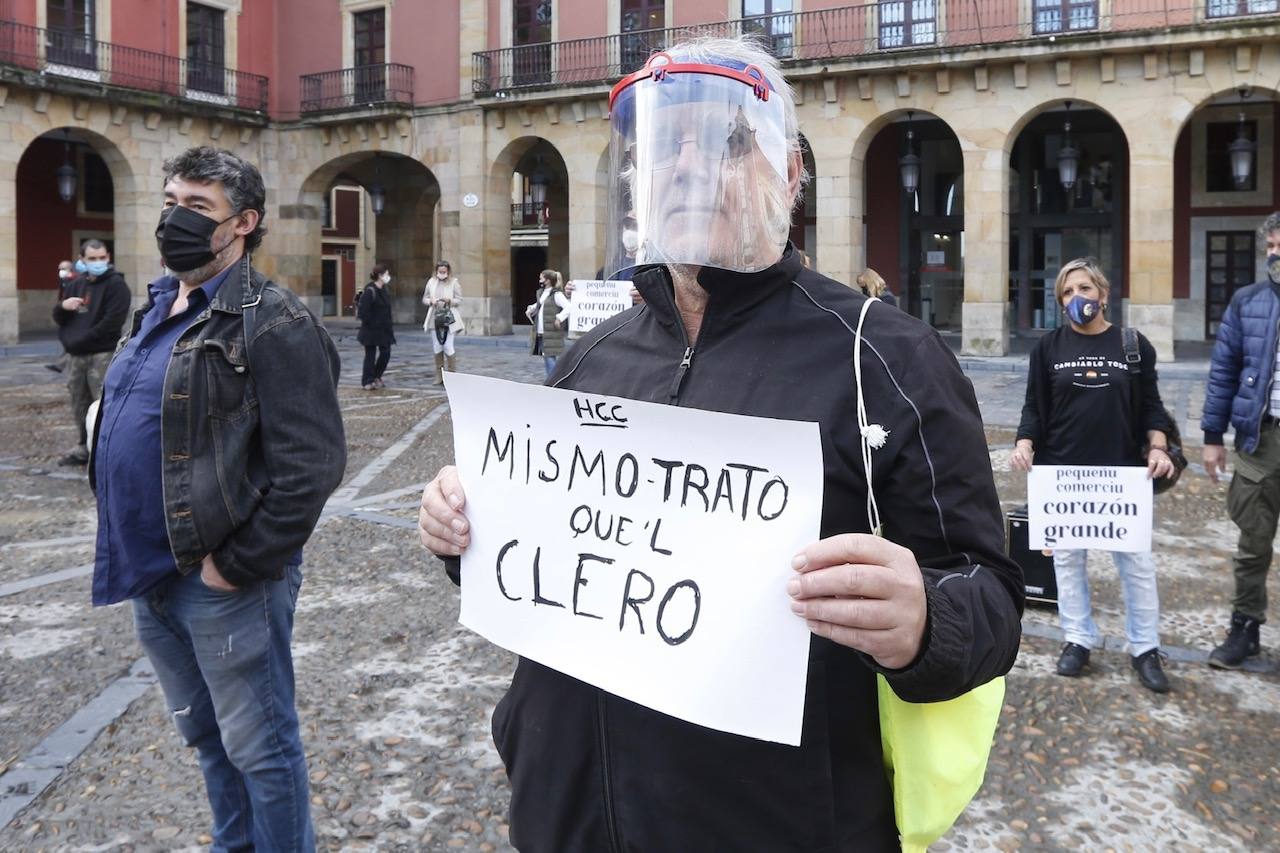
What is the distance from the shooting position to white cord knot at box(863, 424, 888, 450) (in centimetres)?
145

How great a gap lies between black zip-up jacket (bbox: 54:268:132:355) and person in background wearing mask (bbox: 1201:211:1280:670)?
24.1ft

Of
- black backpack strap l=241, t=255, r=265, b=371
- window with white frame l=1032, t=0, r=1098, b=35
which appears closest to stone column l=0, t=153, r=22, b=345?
window with white frame l=1032, t=0, r=1098, b=35

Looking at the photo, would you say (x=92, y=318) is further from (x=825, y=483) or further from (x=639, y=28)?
(x=639, y=28)

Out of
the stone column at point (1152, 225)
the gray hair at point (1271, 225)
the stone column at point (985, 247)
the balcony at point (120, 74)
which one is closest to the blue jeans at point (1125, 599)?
the gray hair at point (1271, 225)

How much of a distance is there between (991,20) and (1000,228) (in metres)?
3.88

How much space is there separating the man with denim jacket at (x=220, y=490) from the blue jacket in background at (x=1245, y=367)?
374 centimetres

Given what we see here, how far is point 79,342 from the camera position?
27.5 ft

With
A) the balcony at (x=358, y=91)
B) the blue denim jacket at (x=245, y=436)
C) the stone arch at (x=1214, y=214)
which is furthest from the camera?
the balcony at (x=358, y=91)

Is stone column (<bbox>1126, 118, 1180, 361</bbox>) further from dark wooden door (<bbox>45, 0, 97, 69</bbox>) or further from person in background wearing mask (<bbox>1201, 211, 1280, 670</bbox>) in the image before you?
dark wooden door (<bbox>45, 0, 97, 69</bbox>)

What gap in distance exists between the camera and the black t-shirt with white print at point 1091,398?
15.1 ft

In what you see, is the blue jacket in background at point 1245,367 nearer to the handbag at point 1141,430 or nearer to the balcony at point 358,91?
the handbag at point 1141,430

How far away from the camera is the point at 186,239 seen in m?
2.71

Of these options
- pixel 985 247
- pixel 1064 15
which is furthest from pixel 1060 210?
pixel 1064 15

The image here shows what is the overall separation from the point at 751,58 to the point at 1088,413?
3.50 m
